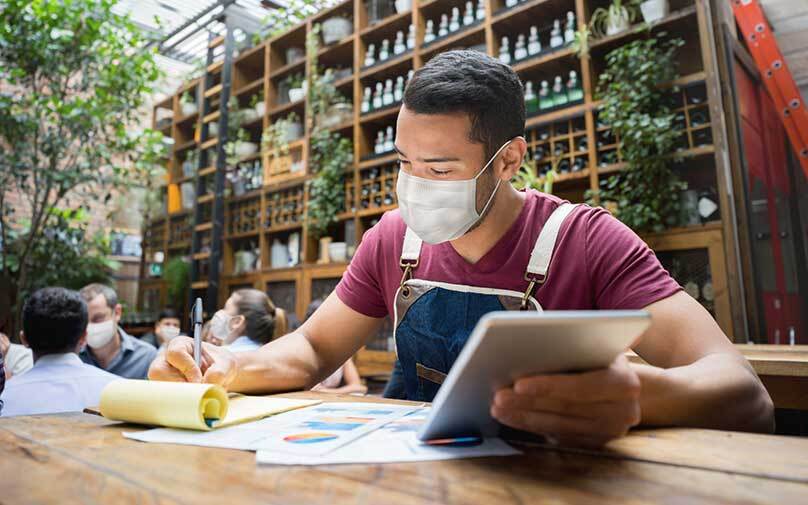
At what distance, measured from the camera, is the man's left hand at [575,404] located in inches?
21.3

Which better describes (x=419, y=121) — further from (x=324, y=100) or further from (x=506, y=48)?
(x=324, y=100)

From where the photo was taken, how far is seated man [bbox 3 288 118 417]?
6.25 ft

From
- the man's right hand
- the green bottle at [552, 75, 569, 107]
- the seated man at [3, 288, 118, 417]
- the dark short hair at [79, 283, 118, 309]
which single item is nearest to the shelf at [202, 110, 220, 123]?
the dark short hair at [79, 283, 118, 309]

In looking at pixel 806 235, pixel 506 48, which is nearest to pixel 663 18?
pixel 506 48

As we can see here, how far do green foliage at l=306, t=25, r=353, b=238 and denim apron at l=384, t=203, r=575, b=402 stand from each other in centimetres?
384

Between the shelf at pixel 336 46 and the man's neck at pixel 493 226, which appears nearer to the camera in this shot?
the man's neck at pixel 493 226

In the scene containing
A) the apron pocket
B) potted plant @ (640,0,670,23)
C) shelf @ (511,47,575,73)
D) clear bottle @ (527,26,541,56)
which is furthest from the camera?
clear bottle @ (527,26,541,56)

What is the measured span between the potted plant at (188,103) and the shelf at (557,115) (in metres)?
5.21

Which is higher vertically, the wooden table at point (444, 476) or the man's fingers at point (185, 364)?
the man's fingers at point (185, 364)

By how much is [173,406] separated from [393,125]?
15.1 feet

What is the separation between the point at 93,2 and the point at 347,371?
13.5 ft

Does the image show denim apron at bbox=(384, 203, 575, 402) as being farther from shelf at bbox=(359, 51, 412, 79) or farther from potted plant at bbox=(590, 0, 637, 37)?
shelf at bbox=(359, 51, 412, 79)

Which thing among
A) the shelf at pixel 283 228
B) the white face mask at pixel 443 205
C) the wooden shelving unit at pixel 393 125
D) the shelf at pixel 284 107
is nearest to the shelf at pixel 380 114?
the wooden shelving unit at pixel 393 125

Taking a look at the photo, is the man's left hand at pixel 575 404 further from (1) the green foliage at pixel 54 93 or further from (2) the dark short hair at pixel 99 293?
(1) the green foliage at pixel 54 93
